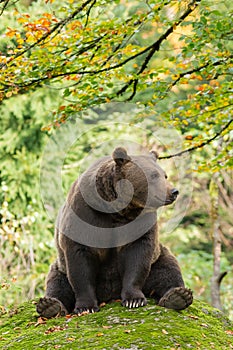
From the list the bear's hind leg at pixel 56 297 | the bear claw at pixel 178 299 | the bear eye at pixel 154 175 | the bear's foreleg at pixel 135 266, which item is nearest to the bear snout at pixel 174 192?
the bear eye at pixel 154 175

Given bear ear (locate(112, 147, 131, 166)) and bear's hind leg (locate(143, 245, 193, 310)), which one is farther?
bear's hind leg (locate(143, 245, 193, 310))

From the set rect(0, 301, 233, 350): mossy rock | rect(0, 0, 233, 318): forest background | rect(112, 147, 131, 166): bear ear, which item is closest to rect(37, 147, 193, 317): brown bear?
rect(112, 147, 131, 166): bear ear

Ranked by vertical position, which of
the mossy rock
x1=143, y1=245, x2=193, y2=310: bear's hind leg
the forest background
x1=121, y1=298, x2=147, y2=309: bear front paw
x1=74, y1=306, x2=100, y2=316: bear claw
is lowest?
the mossy rock

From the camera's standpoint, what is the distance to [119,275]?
5.34m

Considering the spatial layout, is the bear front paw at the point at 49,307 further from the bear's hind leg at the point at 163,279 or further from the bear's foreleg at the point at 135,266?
the bear's hind leg at the point at 163,279

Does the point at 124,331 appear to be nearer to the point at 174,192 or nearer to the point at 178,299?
the point at 178,299

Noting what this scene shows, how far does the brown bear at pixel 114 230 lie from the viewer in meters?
5.12

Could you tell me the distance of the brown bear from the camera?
202 inches

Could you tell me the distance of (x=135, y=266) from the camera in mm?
5164

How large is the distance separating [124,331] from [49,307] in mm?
1000

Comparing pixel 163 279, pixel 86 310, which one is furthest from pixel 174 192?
pixel 86 310

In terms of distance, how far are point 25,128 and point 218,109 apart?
5.32m

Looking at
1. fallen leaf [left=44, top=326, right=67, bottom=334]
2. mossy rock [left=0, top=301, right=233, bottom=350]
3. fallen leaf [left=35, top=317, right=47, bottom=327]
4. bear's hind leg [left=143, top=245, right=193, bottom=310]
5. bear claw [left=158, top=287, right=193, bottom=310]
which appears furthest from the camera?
bear's hind leg [left=143, top=245, right=193, bottom=310]

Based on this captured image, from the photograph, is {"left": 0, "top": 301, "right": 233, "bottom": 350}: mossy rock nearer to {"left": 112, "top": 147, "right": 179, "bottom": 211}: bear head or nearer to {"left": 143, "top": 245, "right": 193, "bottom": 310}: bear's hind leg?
{"left": 143, "top": 245, "right": 193, "bottom": 310}: bear's hind leg
